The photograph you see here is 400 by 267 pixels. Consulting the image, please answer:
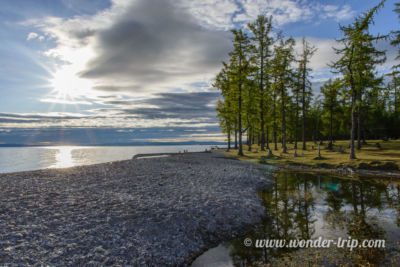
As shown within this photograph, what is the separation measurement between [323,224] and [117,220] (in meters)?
9.09

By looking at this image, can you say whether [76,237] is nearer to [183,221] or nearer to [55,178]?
[183,221]

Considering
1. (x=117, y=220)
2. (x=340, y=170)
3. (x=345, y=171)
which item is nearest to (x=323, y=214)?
(x=117, y=220)

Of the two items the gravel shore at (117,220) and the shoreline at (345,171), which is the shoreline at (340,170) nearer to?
the shoreline at (345,171)

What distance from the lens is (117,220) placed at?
11.2 m

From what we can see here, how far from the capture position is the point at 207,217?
12086 millimetres

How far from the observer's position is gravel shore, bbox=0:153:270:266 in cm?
841

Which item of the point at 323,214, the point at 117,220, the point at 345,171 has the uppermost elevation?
the point at 117,220

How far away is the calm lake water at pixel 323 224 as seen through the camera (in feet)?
28.2

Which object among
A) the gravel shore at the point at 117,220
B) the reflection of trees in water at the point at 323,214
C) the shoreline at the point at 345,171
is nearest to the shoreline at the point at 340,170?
the shoreline at the point at 345,171

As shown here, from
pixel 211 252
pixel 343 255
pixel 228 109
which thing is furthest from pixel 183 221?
pixel 228 109

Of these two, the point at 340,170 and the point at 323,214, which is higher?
the point at 340,170

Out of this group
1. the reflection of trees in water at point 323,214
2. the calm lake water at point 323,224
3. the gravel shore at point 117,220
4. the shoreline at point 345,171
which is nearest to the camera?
the gravel shore at point 117,220

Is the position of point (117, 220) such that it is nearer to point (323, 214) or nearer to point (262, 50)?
point (323, 214)

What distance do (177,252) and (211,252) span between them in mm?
1284
